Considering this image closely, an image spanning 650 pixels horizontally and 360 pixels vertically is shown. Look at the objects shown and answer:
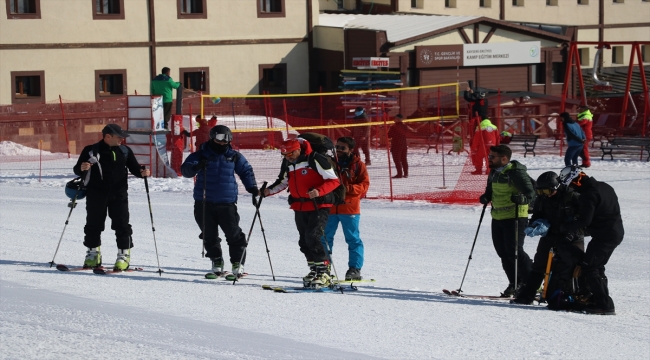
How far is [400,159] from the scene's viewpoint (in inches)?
872

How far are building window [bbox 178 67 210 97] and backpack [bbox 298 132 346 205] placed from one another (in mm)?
25038

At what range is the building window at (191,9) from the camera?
114 ft

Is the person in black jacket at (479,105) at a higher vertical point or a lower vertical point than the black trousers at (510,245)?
higher

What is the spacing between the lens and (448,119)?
27.8 meters

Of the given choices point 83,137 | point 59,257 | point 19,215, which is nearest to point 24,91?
point 83,137

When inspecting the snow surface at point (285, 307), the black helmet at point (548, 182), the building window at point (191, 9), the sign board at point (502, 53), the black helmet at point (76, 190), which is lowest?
the snow surface at point (285, 307)

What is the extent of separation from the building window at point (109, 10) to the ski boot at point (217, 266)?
23.8 m

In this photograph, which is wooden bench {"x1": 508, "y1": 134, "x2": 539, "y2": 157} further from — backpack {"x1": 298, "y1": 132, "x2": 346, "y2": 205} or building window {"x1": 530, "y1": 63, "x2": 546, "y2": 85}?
backpack {"x1": 298, "y1": 132, "x2": 346, "y2": 205}

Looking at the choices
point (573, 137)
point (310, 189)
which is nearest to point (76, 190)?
point (310, 189)

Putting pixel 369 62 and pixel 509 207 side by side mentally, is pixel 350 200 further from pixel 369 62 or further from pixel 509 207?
pixel 369 62

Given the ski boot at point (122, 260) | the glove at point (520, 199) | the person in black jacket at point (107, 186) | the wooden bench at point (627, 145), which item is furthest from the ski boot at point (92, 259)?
the wooden bench at point (627, 145)

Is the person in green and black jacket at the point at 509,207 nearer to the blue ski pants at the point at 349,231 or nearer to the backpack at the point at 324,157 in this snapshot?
the blue ski pants at the point at 349,231

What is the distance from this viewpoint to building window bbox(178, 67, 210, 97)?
35250mm

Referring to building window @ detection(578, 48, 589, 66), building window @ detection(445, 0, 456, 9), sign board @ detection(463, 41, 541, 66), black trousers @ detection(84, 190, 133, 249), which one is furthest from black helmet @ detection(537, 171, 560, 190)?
building window @ detection(578, 48, 589, 66)
